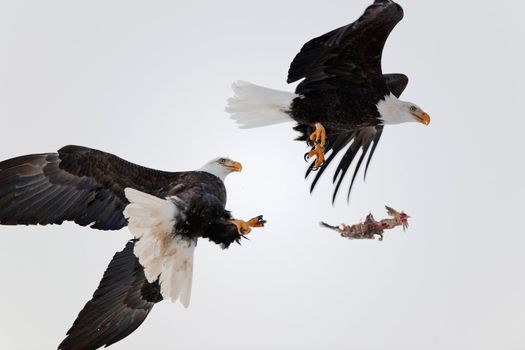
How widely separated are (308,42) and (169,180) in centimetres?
166

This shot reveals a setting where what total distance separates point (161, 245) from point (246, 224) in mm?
643

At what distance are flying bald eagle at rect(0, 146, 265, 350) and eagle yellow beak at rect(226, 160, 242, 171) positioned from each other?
21 cm

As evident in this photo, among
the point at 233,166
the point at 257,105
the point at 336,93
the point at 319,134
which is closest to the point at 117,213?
the point at 233,166

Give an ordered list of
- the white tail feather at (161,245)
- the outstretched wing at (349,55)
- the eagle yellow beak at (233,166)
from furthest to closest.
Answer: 1. the eagle yellow beak at (233,166)
2. the outstretched wing at (349,55)
3. the white tail feather at (161,245)

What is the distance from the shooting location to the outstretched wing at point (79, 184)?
697cm

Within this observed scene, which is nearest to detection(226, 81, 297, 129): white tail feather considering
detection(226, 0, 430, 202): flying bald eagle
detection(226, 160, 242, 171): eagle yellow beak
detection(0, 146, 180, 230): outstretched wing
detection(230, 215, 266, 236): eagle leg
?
detection(226, 0, 430, 202): flying bald eagle

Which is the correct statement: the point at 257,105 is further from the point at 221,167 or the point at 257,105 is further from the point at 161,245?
the point at 161,245

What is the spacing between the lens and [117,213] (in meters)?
7.07

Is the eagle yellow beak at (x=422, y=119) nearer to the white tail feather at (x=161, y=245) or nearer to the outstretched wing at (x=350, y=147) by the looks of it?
the outstretched wing at (x=350, y=147)

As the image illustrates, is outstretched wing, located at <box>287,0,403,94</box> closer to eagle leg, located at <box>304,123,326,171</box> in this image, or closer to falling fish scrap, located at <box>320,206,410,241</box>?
eagle leg, located at <box>304,123,326,171</box>

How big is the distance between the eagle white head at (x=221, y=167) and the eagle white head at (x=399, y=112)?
4.32 ft

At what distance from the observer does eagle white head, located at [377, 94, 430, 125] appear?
25.3 ft

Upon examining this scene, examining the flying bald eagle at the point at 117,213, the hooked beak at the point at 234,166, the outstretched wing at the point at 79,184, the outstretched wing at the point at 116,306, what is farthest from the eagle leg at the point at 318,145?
the outstretched wing at the point at 116,306

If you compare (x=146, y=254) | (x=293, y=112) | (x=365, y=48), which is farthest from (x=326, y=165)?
(x=146, y=254)
